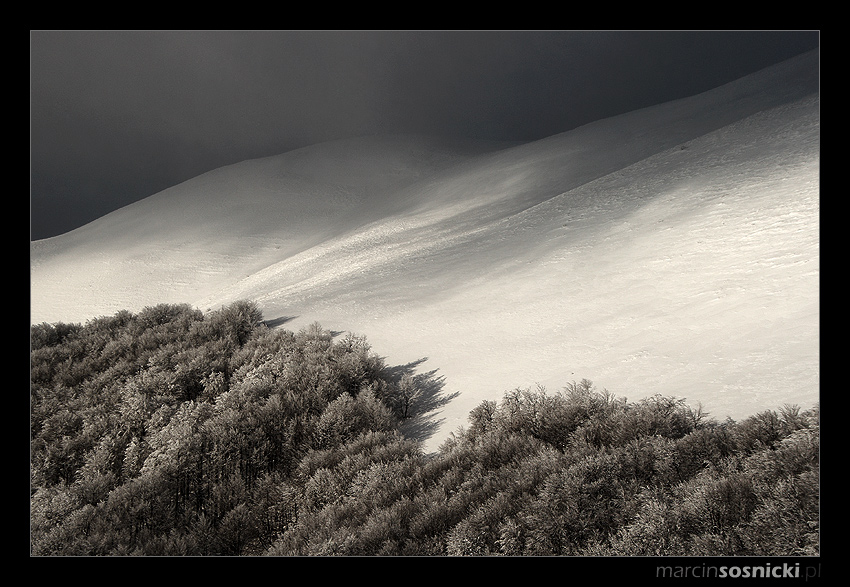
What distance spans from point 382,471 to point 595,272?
3.68 m

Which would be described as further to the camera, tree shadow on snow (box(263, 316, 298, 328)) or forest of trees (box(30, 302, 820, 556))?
tree shadow on snow (box(263, 316, 298, 328))

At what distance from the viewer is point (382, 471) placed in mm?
3363

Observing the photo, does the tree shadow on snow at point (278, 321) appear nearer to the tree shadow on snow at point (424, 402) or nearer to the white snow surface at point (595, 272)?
the white snow surface at point (595, 272)

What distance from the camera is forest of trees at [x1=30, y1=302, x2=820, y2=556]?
2453 millimetres

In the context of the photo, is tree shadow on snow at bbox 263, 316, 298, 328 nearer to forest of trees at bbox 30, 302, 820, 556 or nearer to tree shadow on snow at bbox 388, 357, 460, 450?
forest of trees at bbox 30, 302, 820, 556

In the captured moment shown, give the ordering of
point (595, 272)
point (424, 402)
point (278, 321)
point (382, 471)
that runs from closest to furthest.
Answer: point (382, 471) < point (424, 402) < point (595, 272) < point (278, 321)

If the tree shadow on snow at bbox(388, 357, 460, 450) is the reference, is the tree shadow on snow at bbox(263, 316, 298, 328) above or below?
above

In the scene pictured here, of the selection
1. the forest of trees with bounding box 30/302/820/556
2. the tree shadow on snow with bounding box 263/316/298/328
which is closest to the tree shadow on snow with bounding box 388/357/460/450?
the forest of trees with bounding box 30/302/820/556

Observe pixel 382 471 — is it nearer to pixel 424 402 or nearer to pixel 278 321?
pixel 424 402

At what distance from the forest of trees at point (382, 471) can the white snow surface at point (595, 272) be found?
0.47 m

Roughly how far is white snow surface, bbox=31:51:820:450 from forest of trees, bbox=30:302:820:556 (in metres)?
0.47

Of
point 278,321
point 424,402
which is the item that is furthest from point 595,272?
point 278,321

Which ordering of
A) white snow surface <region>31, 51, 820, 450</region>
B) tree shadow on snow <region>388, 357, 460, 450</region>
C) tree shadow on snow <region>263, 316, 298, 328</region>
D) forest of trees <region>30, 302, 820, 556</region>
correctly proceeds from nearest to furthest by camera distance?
forest of trees <region>30, 302, 820, 556</region>, white snow surface <region>31, 51, 820, 450</region>, tree shadow on snow <region>388, 357, 460, 450</region>, tree shadow on snow <region>263, 316, 298, 328</region>
